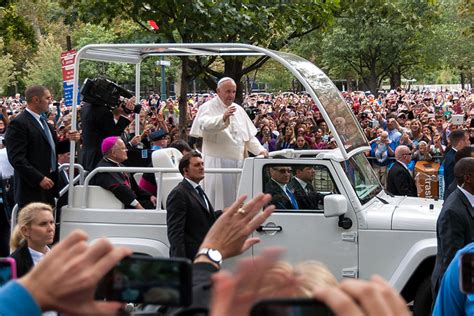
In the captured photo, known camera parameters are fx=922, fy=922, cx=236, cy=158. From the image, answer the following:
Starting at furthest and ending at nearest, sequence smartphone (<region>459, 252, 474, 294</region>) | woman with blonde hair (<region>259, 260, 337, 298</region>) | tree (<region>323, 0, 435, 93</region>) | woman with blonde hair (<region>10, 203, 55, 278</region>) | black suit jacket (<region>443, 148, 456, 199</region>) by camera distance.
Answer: tree (<region>323, 0, 435, 93</region>) → black suit jacket (<region>443, 148, 456, 199</region>) → woman with blonde hair (<region>10, 203, 55, 278</region>) → smartphone (<region>459, 252, 474, 294</region>) → woman with blonde hair (<region>259, 260, 337, 298</region>)

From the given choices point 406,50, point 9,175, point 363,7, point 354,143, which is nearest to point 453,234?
point 354,143

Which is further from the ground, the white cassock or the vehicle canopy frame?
the vehicle canopy frame

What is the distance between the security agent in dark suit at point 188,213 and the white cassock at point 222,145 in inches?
44.8

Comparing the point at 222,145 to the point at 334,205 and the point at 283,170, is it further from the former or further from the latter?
the point at 334,205

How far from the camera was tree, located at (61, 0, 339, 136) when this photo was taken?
12.6 metres

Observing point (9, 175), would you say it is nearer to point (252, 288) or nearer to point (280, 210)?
point (280, 210)

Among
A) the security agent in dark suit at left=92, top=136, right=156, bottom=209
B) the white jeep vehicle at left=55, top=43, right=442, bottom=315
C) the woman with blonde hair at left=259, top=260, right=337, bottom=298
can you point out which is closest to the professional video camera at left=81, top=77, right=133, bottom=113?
the security agent in dark suit at left=92, top=136, right=156, bottom=209

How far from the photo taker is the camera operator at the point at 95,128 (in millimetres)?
9648

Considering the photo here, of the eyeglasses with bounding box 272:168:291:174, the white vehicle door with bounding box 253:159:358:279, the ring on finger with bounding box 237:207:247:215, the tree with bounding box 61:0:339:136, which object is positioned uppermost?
the tree with bounding box 61:0:339:136

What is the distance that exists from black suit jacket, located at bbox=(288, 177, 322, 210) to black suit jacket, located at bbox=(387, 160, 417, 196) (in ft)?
10.5

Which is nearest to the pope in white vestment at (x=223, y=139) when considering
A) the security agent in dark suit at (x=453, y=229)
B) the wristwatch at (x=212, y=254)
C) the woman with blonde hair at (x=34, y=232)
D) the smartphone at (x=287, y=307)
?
the security agent in dark suit at (x=453, y=229)

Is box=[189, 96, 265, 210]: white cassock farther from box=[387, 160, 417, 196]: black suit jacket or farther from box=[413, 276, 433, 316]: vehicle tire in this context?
box=[387, 160, 417, 196]: black suit jacket

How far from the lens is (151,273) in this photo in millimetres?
1769

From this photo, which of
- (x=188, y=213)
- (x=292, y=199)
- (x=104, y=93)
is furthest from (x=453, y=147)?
(x=188, y=213)
